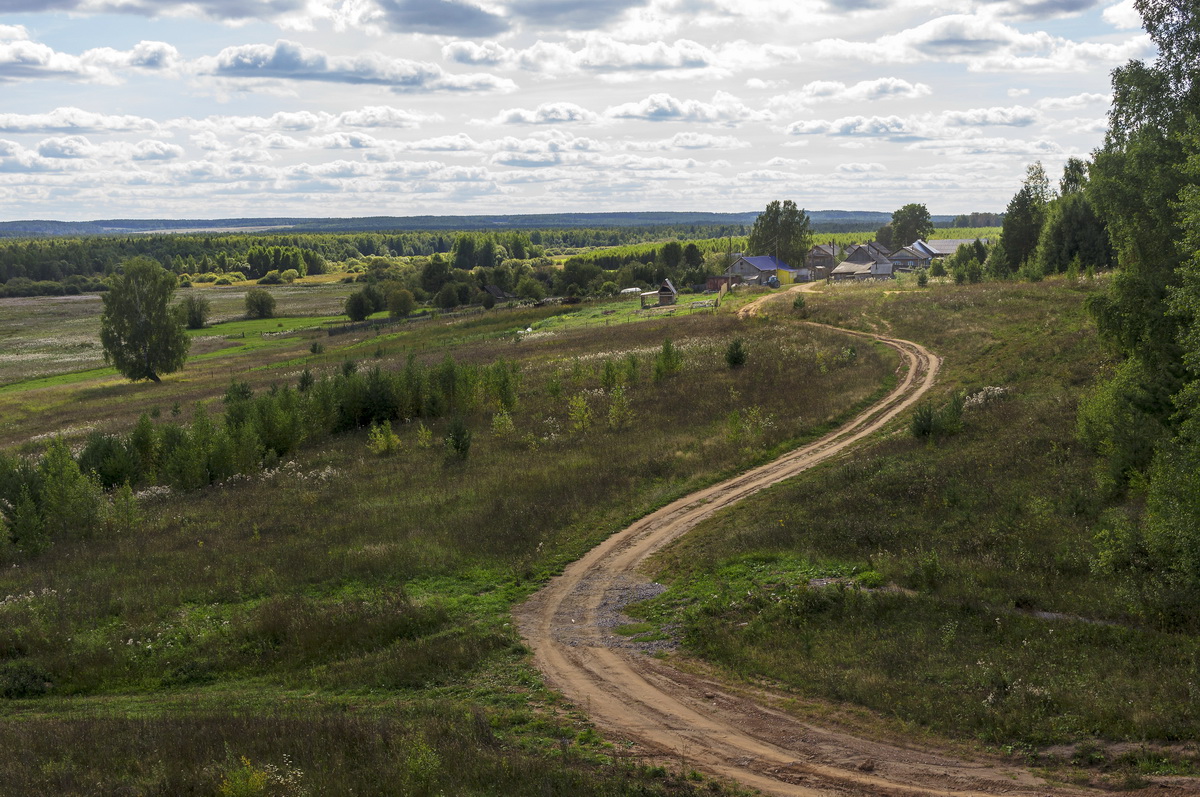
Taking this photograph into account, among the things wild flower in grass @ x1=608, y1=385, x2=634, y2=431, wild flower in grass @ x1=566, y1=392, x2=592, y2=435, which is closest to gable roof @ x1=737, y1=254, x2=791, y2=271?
wild flower in grass @ x1=608, y1=385, x2=634, y2=431

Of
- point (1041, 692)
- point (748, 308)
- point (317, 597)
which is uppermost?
point (748, 308)

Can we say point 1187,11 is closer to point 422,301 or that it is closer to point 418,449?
point 418,449

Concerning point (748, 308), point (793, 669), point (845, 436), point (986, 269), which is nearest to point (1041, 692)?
point (793, 669)

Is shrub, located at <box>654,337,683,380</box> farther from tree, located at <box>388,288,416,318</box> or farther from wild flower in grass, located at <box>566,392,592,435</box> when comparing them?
tree, located at <box>388,288,416,318</box>

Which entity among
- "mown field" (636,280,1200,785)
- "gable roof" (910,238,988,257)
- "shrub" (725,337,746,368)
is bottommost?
"mown field" (636,280,1200,785)

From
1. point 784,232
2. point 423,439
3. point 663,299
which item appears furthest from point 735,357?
point 784,232

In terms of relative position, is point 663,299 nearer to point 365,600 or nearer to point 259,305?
point 259,305
